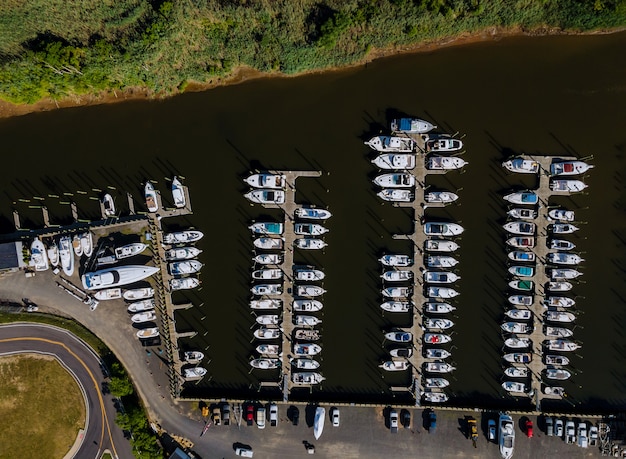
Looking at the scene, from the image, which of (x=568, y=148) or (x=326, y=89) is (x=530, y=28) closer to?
(x=568, y=148)

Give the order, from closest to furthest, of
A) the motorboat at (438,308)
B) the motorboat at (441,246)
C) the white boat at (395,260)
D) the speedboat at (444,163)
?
1. the speedboat at (444,163)
2. the motorboat at (441,246)
3. the white boat at (395,260)
4. the motorboat at (438,308)

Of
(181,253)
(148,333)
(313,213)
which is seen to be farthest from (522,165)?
(148,333)

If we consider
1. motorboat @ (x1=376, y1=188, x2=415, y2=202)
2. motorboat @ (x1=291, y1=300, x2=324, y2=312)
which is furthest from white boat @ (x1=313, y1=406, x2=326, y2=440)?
motorboat @ (x1=376, y1=188, x2=415, y2=202)

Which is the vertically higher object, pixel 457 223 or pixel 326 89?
pixel 326 89

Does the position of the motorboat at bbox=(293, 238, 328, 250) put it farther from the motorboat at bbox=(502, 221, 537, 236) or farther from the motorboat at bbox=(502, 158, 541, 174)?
the motorboat at bbox=(502, 158, 541, 174)

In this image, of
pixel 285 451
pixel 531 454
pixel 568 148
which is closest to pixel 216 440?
pixel 285 451

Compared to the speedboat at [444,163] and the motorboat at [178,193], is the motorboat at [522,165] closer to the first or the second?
the speedboat at [444,163]

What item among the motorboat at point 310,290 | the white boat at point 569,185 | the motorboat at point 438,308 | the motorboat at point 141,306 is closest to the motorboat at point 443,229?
the motorboat at point 438,308
